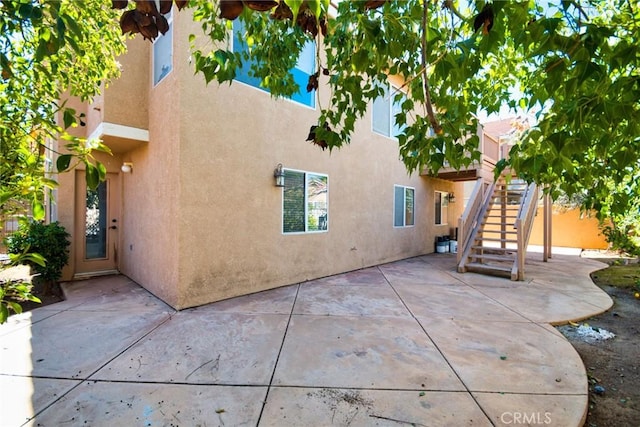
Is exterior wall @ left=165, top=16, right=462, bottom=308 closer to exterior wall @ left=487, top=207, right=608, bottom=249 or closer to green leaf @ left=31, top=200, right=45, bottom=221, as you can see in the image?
green leaf @ left=31, top=200, right=45, bottom=221

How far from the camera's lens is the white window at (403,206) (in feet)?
29.0

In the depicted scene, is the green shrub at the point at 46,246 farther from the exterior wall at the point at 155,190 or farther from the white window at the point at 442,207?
the white window at the point at 442,207

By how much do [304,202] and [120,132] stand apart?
11.5ft

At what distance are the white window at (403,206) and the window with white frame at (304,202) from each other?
3.14 meters

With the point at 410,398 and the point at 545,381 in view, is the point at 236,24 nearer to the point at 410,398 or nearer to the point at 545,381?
the point at 410,398

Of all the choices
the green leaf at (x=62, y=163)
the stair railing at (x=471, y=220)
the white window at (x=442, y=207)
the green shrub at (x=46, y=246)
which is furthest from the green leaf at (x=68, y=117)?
the white window at (x=442, y=207)

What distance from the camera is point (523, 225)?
6.81m

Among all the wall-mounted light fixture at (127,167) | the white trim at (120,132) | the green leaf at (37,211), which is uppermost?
the white trim at (120,132)

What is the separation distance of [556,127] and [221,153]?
4293mm

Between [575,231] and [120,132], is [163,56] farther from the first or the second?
[575,231]

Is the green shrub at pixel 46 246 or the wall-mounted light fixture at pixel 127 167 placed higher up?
the wall-mounted light fixture at pixel 127 167

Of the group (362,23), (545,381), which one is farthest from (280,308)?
(362,23)

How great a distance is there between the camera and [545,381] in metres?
2.61

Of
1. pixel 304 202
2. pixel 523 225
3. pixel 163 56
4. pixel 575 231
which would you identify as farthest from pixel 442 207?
pixel 163 56
